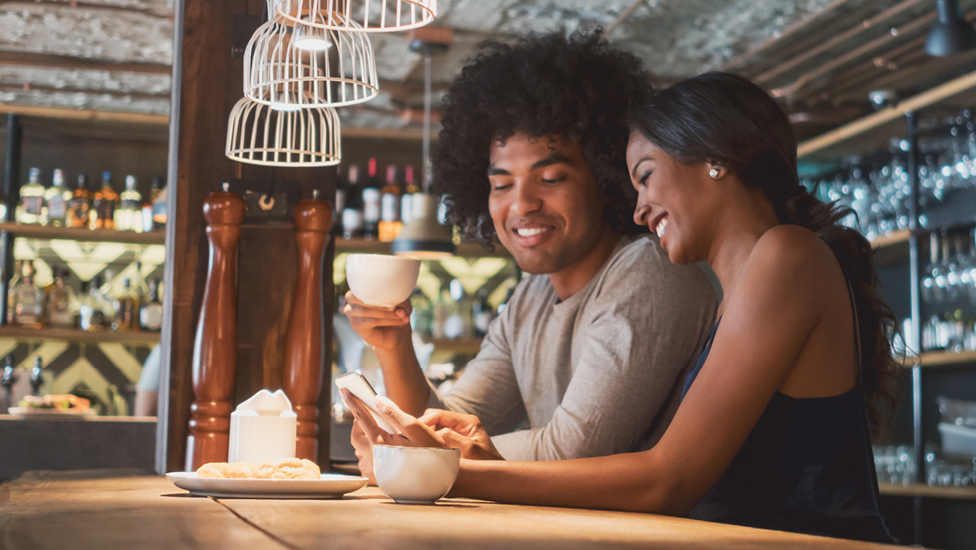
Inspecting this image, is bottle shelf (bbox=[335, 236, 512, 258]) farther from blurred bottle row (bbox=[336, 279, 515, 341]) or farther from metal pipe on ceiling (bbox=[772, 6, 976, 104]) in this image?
metal pipe on ceiling (bbox=[772, 6, 976, 104])

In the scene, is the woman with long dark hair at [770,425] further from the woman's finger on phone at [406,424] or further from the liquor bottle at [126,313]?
the liquor bottle at [126,313]

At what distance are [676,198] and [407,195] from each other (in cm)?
320

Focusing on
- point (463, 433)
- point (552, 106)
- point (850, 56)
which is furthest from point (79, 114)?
point (463, 433)

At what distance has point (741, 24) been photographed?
139 inches

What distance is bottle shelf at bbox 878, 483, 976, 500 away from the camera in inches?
126

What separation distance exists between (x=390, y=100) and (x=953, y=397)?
2.90 meters

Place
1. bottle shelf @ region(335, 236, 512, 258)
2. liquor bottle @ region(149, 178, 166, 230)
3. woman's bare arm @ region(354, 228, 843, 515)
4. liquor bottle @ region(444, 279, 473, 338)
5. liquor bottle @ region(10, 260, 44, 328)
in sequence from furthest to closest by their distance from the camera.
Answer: liquor bottle @ region(444, 279, 473, 338)
bottle shelf @ region(335, 236, 512, 258)
liquor bottle @ region(10, 260, 44, 328)
liquor bottle @ region(149, 178, 166, 230)
woman's bare arm @ region(354, 228, 843, 515)

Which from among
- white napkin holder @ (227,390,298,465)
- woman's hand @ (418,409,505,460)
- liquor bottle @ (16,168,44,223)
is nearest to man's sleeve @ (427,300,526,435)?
woman's hand @ (418,409,505,460)

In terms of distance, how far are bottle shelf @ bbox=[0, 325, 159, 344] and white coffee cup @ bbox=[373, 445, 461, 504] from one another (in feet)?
10.9

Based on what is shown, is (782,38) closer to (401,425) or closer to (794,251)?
(794,251)

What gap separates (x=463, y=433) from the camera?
128 centimetres

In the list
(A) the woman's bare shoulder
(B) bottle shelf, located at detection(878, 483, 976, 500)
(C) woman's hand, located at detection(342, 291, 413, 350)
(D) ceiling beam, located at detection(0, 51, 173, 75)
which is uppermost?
(D) ceiling beam, located at detection(0, 51, 173, 75)

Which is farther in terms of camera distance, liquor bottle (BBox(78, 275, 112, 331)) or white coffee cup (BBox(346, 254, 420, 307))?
liquor bottle (BBox(78, 275, 112, 331))

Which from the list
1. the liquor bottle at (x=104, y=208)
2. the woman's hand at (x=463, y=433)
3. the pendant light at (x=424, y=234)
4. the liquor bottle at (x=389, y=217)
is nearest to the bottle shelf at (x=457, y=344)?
the liquor bottle at (x=389, y=217)
